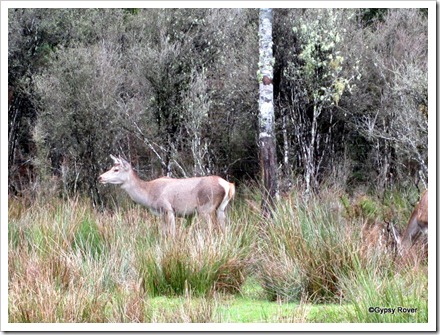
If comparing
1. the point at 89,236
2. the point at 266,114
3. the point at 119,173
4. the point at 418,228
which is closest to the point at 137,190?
the point at 119,173

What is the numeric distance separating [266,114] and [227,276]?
12.7 feet

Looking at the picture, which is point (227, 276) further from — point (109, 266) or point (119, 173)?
point (119, 173)

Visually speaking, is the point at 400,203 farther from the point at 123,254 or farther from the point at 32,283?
the point at 32,283

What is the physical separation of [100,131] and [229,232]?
803 centimetres

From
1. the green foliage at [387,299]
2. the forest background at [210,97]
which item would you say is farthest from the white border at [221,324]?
the forest background at [210,97]

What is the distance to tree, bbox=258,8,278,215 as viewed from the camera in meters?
13.3

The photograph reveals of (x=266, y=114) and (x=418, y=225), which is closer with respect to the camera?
(x=418, y=225)

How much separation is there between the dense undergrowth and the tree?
5.28 feet

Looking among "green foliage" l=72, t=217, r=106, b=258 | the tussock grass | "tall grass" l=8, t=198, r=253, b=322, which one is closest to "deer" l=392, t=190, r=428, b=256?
"tall grass" l=8, t=198, r=253, b=322

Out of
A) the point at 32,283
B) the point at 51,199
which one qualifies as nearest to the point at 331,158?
the point at 51,199

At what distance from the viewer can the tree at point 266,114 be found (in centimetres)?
1331

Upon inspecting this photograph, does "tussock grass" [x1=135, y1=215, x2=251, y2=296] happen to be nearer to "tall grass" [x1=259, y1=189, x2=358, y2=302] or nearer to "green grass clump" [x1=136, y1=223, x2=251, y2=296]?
"green grass clump" [x1=136, y1=223, x2=251, y2=296]

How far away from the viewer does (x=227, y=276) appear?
406 inches

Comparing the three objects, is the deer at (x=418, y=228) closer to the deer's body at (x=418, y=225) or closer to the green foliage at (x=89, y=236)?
the deer's body at (x=418, y=225)
